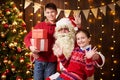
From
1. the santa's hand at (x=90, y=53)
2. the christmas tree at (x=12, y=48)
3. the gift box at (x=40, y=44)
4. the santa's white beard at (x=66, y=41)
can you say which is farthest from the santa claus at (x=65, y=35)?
the christmas tree at (x=12, y=48)

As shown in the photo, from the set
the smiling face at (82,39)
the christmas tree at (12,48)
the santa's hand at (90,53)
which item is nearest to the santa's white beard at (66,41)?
the smiling face at (82,39)

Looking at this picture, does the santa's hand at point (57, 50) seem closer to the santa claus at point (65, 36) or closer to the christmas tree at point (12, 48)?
the santa claus at point (65, 36)

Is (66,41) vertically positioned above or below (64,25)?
below

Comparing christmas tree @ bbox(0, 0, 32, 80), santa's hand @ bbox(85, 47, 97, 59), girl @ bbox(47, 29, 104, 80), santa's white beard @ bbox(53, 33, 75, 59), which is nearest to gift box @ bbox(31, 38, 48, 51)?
santa's white beard @ bbox(53, 33, 75, 59)

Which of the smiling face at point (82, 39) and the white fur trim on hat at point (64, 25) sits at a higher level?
the white fur trim on hat at point (64, 25)

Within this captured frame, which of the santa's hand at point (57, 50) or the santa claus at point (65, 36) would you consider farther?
the santa claus at point (65, 36)

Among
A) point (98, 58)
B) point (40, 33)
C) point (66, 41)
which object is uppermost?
point (40, 33)

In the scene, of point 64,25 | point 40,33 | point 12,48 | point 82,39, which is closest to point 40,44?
point 40,33

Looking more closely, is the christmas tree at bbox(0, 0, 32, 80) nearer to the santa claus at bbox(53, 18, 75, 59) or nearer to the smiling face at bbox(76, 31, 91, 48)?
the santa claus at bbox(53, 18, 75, 59)

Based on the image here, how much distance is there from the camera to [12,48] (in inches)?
187

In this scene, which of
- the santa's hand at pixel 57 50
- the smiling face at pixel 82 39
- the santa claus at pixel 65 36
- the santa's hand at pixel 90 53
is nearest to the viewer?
the santa's hand at pixel 90 53

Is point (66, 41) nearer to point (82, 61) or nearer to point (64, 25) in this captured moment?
point (64, 25)

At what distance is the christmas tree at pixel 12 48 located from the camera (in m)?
4.68

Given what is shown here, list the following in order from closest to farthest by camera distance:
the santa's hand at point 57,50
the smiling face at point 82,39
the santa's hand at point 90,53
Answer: the santa's hand at point 90,53 < the smiling face at point 82,39 < the santa's hand at point 57,50
